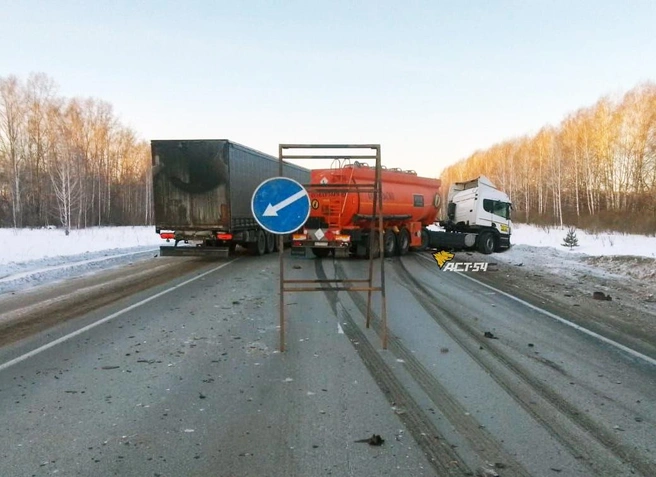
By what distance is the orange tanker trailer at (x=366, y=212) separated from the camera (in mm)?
15891

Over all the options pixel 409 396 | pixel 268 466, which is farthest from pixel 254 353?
pixel 268 466

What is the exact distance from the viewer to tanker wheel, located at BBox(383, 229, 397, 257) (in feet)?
59.4

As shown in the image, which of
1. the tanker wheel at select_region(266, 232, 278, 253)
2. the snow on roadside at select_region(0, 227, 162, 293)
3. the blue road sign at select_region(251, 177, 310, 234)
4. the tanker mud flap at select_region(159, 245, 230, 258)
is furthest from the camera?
the tanker wheel at select_region(266, 232, 278, 253)

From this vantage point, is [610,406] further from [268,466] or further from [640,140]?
[640,140]

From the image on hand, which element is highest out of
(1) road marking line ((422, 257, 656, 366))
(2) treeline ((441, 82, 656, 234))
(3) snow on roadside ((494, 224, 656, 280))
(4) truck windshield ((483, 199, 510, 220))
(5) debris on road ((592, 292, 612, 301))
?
(2) treeline ((441, 82, 656, 234))

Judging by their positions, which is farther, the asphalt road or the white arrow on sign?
the white arrow on sign

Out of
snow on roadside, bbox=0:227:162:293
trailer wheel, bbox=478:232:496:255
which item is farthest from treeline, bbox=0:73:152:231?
trailer wheel, bbox=478:232:496:255

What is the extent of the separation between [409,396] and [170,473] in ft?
7.12

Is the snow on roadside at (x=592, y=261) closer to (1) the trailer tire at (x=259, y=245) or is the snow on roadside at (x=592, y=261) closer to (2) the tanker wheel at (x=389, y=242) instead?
(2) the tanker wheel at (x=389, y=242)

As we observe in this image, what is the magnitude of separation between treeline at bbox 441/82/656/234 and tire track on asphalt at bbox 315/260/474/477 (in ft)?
110

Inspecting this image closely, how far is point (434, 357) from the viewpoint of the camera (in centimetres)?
550

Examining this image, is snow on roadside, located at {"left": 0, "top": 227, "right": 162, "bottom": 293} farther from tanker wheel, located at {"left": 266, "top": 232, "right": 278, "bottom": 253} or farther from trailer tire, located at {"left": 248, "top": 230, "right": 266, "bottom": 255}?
tanker wheel, located at {"left": 266, "top": 232, "right": 278, "bottom": 253}

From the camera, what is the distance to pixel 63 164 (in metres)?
39.2

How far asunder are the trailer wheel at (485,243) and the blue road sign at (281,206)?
16.7 meters
